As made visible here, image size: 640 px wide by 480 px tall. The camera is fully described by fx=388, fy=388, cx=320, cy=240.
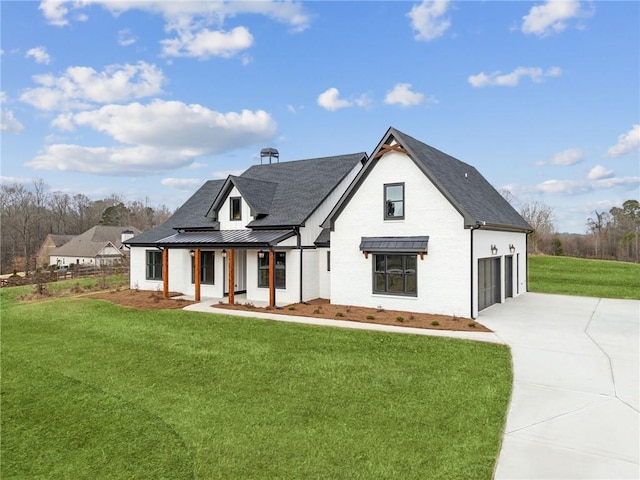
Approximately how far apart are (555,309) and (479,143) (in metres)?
12.4

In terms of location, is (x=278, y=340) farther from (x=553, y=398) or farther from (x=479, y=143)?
(x=479, y=143)

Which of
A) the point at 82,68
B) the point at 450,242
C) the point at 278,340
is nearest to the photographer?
the point at 278,340

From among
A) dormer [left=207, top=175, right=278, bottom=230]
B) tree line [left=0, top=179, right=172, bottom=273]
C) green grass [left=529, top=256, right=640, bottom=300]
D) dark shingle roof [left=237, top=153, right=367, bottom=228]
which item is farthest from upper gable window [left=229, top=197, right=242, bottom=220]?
tree line [left=0, top=179, right=172, bottom=273]

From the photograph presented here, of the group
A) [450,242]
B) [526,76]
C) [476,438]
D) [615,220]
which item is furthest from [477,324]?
[615,220]

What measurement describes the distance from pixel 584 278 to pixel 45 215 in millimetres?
84211

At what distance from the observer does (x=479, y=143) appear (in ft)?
81.6

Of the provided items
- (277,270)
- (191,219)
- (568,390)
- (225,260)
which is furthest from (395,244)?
(191,219)

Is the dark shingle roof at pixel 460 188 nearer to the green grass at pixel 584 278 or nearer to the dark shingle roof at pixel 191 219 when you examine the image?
the green grass at pixel 584 278

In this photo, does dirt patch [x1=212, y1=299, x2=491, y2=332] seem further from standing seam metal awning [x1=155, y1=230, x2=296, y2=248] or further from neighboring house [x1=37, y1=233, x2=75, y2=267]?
neighboring house [x1=37, y1=233, x2=75, y2=267]

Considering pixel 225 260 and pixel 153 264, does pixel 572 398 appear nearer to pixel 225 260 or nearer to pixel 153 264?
pixel 225 260

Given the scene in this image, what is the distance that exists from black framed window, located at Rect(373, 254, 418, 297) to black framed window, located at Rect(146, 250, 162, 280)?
13.5 m

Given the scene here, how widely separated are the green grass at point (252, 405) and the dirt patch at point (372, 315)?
1916mm

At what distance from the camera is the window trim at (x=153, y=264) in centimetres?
2302

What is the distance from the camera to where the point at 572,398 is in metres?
7.38
